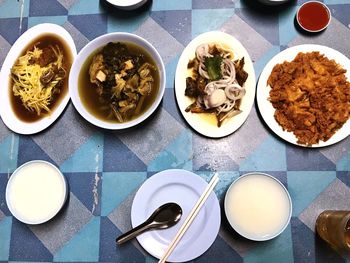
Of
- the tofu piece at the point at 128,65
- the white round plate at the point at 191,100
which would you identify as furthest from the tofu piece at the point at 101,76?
the white round plate at the point at 191,100

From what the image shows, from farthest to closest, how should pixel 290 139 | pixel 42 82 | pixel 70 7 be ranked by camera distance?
pixel 70 7 → pixel 42 82 → pixel 290 139

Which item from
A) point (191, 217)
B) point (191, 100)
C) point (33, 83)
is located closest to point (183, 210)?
point (191, 217)

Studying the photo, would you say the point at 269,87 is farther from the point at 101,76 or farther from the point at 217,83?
the point at 101,76

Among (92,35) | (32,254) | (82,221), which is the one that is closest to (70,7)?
(92,35)

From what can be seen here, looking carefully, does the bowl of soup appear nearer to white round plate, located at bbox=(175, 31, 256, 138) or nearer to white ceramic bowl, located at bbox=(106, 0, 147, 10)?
white round plate, located at bbox=(175, 31, 256, 138)

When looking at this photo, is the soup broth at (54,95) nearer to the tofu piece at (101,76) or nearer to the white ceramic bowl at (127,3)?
the tofu piece at (101,76)

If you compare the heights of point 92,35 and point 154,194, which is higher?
point 92,35

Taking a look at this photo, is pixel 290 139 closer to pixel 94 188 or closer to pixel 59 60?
pixel 94 188
